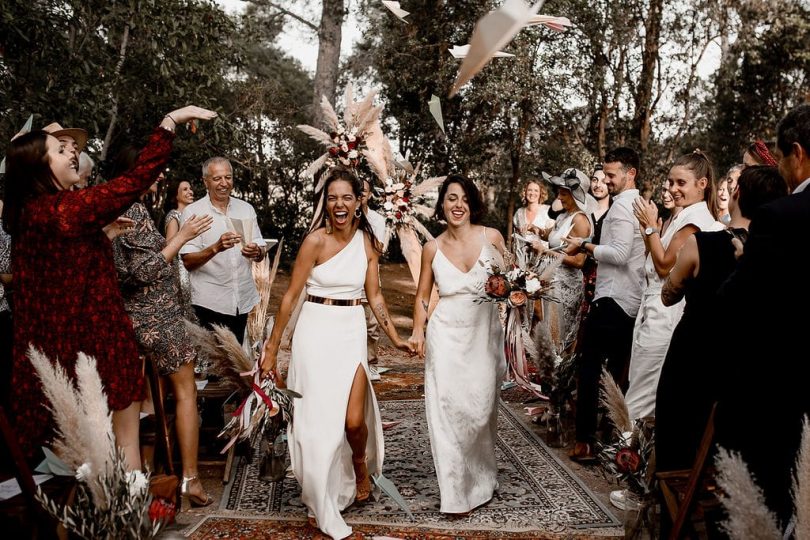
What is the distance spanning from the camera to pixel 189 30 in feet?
27.9

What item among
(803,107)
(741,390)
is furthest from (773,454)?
(803,107)

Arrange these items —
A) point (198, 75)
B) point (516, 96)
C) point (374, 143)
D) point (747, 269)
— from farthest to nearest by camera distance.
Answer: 1. point (516, 96)
2. point (198, 75)
3. point (374, 143)
4. point (747, 269)

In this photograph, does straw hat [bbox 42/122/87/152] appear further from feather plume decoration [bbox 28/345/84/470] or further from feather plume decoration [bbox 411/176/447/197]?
feather plume decoration [bbox 411/176/447/197]

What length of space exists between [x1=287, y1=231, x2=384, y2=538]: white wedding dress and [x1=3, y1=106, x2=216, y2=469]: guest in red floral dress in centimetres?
132

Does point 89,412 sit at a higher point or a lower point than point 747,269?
lower

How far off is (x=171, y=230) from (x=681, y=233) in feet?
12.7

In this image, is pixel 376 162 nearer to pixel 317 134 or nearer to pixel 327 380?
pixel 317 134

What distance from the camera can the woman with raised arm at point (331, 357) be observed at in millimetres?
4242

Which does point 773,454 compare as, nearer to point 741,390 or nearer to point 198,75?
point 741,390

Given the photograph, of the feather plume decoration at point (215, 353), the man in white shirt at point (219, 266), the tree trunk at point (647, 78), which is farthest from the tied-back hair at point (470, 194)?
the tree trunk at point (647, 78)

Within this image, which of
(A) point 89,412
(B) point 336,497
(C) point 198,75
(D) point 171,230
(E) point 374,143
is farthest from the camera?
(C) point 198,75

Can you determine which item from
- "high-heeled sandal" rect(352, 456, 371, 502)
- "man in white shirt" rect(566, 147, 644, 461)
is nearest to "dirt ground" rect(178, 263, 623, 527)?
"man in white shirt" rect(566, 147, 644, 461)

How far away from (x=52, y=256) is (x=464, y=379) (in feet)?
8.65

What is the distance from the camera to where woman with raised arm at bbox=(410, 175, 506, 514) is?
4594 mm
